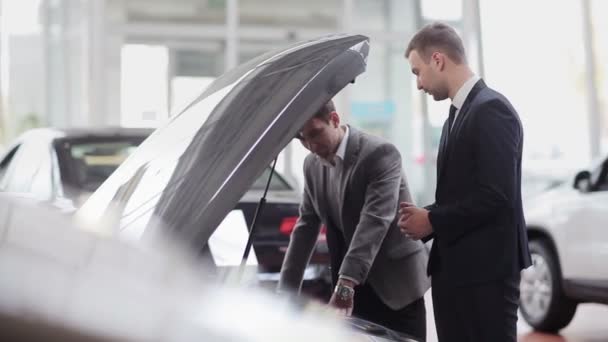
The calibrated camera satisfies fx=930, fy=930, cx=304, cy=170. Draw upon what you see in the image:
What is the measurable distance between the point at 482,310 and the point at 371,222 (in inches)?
20.9

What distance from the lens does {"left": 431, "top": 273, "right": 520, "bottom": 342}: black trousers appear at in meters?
2.68

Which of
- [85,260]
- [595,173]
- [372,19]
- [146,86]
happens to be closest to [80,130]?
[595,173]

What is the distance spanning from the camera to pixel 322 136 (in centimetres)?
303

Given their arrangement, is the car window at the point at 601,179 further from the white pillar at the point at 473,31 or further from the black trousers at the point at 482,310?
the white pillar at the point at 473,31

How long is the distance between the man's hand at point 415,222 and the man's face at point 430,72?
366 millimetres

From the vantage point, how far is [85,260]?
3.75 ft

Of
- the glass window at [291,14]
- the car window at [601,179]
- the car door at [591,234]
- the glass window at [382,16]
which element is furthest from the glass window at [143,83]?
the car window at [601,179]

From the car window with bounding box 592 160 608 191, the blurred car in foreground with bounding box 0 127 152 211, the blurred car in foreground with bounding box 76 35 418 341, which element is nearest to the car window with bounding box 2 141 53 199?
the blurred car in foreground with bounding box 0 127 152 211

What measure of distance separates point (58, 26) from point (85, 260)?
15.7m

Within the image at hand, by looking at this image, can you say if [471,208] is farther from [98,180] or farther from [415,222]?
[98,180]

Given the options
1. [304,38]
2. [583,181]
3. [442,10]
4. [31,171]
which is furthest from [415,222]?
[442,10]

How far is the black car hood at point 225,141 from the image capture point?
162cm

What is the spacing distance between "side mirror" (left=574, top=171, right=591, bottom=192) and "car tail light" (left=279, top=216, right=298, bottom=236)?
259cm

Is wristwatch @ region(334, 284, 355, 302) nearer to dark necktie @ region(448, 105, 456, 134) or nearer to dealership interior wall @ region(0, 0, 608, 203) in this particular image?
dark necktie @ region(448, 105, 456, 134)
